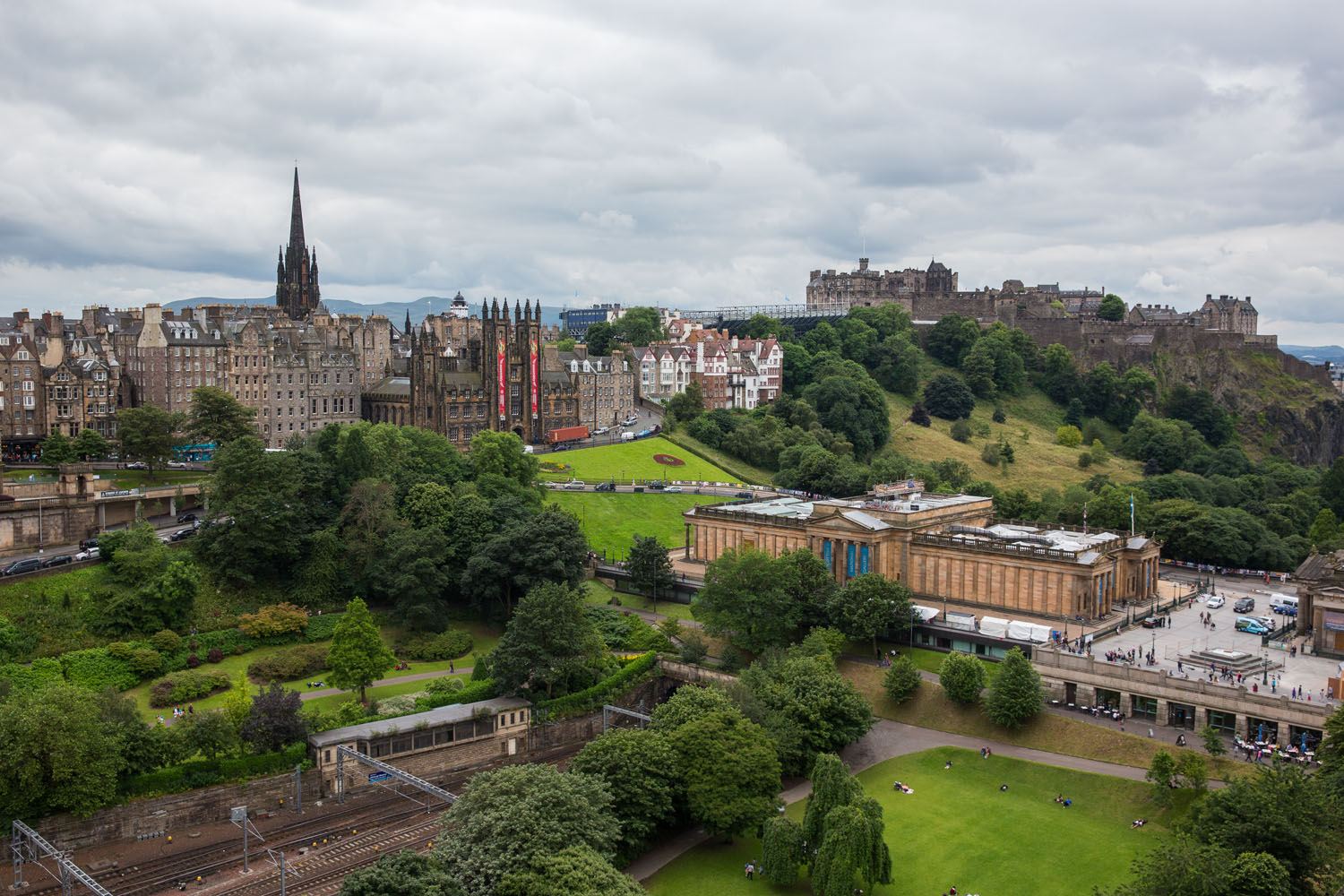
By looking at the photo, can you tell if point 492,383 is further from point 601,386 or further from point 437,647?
point 437,647

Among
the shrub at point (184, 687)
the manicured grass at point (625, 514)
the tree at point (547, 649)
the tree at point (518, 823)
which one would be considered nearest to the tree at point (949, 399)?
the manicured grass at point (625, 514)

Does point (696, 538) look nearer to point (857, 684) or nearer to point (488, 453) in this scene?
point (488, 453)

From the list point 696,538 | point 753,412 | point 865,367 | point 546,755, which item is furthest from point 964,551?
point 865,367

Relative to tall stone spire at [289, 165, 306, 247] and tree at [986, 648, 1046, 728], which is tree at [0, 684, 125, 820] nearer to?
tree at [986, 648, 1046, 728]

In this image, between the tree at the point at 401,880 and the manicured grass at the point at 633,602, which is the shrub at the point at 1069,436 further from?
the tree at the point at 401,880

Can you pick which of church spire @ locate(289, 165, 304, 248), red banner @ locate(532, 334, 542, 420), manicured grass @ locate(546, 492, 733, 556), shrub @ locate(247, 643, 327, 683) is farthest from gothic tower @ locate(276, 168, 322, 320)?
shrub @ locate(247, 643, 327, 683)
